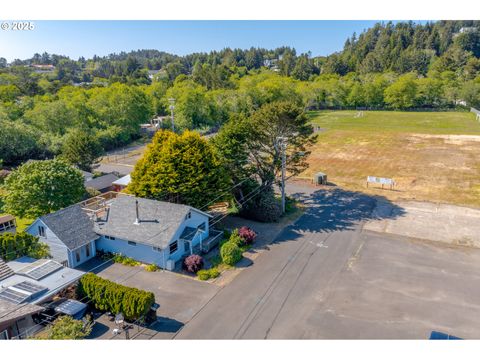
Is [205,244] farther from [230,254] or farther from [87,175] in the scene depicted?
[87,175]

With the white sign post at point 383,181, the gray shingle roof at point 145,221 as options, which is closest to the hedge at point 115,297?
the gray shingle roof at point 145,221

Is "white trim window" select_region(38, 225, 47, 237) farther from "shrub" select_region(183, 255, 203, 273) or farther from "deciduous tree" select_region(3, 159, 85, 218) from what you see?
"shrub" select_region(183, 255, 203, 273)

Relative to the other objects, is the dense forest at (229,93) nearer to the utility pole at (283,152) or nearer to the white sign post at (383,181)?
the utility pole at (283,152)

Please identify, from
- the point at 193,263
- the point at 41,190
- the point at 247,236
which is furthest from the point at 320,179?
the point at 41,190

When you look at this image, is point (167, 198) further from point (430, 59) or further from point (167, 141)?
point (430, 59)

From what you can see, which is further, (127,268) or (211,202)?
(211,202)

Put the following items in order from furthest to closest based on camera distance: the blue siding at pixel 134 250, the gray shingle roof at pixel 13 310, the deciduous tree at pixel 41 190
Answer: the deciduous tree at pixel 41 190 → the blue siding at pixel 134 250 → the gray shingle roof at pixel 13 310

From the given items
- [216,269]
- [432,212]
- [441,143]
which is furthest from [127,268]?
[441,143]
